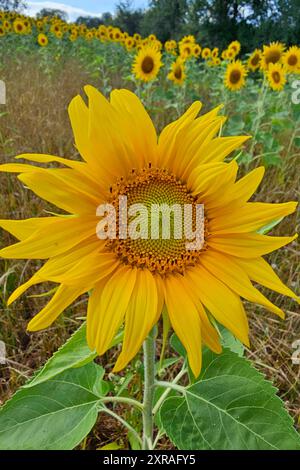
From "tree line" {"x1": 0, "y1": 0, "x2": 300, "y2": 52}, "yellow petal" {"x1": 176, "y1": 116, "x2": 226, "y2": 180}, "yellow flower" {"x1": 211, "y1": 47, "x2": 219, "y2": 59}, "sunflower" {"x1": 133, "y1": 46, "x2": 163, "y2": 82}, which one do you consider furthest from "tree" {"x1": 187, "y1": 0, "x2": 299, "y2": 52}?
"yellow petal" {"x1": 176, "y1": 116, "x2": 226, "y2": 180}

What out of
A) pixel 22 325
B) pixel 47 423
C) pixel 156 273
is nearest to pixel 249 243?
pixel 156 273

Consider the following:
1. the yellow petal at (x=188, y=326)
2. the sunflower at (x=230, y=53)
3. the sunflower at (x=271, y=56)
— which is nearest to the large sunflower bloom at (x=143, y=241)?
the yellow petal at (x=188, y=326)

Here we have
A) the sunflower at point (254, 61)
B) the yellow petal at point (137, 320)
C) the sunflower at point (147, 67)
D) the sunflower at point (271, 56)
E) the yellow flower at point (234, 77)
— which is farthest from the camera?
the sunflower at point (254, 61)

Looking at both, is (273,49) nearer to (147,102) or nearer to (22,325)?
(147,102)

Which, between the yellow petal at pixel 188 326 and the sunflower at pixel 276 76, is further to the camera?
the sunflower at pixel 276 76

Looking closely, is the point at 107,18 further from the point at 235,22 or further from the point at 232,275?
the point at 232,275

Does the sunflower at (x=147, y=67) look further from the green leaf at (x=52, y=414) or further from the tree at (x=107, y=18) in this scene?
the tree at (x=107, y=18)

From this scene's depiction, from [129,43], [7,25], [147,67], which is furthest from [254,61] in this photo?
[7,25]

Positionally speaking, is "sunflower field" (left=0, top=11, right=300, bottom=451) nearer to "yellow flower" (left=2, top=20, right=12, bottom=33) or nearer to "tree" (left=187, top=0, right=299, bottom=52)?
"yellow flower" (left=2, top=20, right=12, bottom=33)
